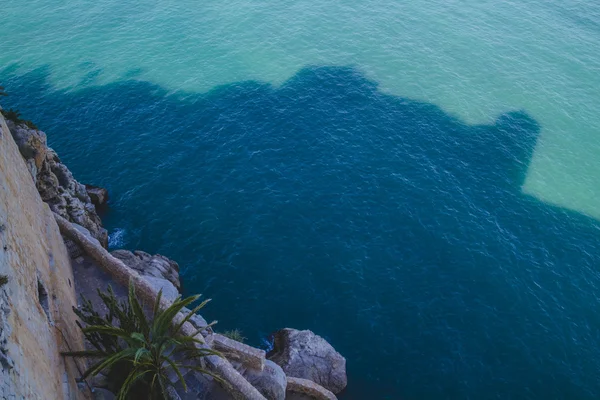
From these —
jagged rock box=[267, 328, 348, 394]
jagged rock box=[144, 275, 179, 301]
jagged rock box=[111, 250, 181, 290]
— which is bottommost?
jagged rock box=[267, 328, 348, 394]

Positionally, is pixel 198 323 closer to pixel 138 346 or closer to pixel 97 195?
pixel 138 346

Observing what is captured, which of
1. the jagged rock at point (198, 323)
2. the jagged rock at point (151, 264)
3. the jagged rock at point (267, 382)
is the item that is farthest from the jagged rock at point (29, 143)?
the jagged rock at point (267, 382)

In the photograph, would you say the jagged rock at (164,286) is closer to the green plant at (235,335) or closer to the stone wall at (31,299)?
the green plant at (235,335)

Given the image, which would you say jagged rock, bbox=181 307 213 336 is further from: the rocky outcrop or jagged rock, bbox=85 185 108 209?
jagged rock, bbox=85 185 108 209

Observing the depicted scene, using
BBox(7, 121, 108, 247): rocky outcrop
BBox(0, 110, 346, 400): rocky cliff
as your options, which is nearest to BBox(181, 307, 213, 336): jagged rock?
BBox(0, 110, 346, 400): rocky cliff

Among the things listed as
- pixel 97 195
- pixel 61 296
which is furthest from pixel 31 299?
pixel 97 195
